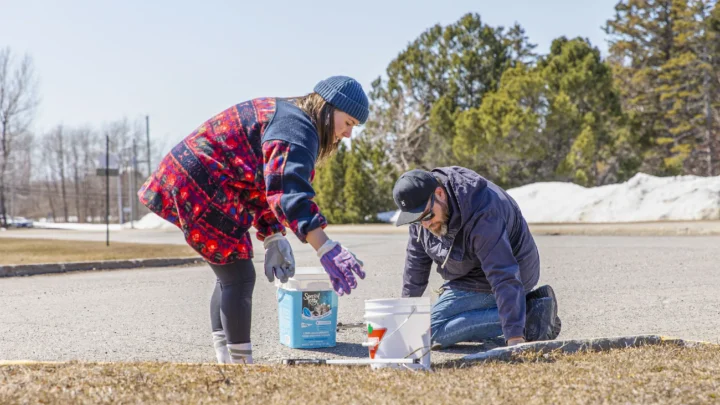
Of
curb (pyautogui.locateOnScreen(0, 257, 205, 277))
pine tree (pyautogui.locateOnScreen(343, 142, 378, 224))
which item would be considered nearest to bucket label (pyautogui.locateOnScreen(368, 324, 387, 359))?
curb (pyautogui.locateOnScreen(0, 257, 205, 277))

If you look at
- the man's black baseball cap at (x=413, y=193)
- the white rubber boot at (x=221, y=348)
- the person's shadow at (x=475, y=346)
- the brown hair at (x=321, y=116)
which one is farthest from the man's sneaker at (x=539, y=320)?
the white rubber boot at (x=221, y=348)

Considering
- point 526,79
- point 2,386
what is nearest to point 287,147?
point 2,386

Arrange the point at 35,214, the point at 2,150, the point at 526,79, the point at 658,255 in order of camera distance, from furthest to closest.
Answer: the point at 35,214 → the point at 2,150 → the point at 526,79 → the point at 658,255

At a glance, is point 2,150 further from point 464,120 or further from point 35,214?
point 35,214

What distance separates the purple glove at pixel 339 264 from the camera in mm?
3271

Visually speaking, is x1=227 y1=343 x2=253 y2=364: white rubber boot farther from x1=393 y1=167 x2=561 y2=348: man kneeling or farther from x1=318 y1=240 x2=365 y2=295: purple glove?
x1=393 y1=167 x2=561 y2=348: man kneeling

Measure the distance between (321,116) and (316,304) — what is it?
1627 millimetres

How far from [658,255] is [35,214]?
108130 mm

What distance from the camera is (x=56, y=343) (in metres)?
5.08

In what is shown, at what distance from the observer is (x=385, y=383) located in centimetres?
315

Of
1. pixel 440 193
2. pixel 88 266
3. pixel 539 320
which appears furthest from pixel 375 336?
pixel 88 266

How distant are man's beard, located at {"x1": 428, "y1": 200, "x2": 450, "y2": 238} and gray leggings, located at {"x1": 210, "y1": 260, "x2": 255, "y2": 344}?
1064mm

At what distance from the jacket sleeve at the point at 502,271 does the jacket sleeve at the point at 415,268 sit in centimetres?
63

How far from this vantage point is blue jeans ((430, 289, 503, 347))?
15.1ft
